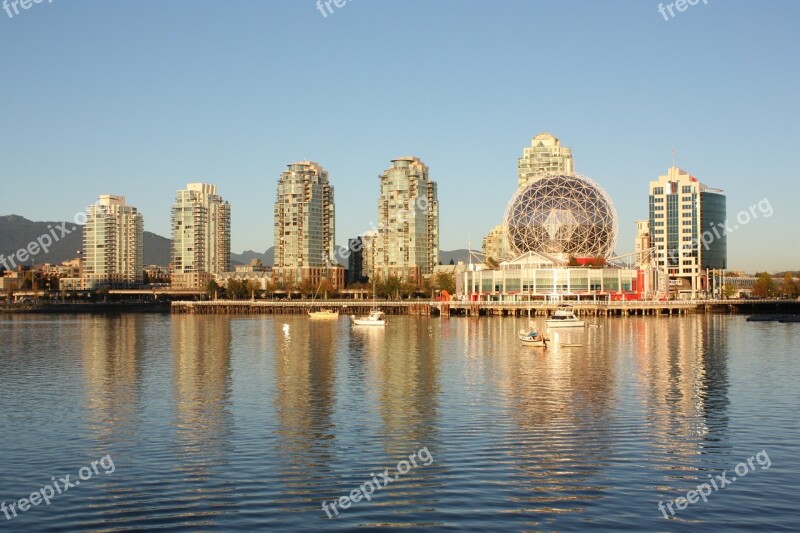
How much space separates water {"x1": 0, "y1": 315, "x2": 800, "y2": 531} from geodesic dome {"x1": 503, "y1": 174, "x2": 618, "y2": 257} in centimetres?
10980

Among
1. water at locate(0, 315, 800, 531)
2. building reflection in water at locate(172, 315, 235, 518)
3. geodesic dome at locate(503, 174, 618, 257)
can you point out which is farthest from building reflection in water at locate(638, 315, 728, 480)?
geodesic dome at locate(503, 174, 618, 257)

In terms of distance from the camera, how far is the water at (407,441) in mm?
24969

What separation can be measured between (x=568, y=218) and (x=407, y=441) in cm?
14733

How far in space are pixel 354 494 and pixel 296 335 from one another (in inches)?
3111

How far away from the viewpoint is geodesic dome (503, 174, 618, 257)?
577 feet

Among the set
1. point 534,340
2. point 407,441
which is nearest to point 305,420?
point 407,441

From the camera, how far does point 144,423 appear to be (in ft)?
126

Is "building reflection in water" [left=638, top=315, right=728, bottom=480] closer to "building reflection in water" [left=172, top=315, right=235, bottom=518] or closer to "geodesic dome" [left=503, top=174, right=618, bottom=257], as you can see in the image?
"building reflection in water" [left=172, top=315, right=235, bottom=518]

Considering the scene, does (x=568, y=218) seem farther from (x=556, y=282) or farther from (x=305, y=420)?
(x=305, y=420)

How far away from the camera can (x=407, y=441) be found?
33.9 metres

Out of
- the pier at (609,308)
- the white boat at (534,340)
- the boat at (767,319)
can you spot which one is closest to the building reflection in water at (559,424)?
the white boat at (534,340)

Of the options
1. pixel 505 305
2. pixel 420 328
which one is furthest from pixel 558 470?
pixel 505 305

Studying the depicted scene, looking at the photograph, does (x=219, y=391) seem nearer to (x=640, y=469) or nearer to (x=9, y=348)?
(x=640, y=469)

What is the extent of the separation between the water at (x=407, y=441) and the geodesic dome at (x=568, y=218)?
110m
